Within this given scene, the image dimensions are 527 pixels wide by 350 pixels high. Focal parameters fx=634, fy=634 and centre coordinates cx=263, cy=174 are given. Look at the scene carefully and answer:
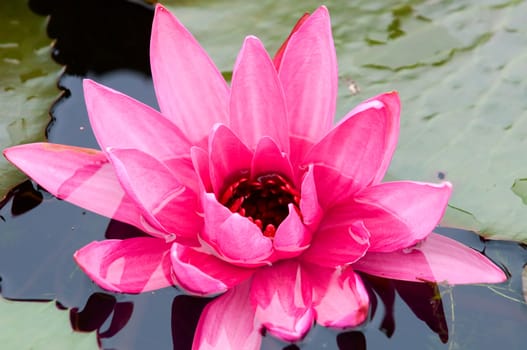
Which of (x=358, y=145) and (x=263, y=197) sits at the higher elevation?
(x=358, y=145)

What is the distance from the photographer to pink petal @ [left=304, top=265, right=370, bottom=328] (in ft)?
4.17

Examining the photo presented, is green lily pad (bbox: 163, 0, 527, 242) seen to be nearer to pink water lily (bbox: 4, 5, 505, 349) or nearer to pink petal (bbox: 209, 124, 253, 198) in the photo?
pink water lily (bbox: 4, 5, 505, 349)

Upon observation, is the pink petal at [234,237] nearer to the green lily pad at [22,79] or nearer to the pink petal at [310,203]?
the pink petal at [310,203]

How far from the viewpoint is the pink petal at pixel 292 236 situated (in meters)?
1.26

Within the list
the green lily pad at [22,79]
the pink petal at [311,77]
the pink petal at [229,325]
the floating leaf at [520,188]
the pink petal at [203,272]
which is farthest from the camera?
the green lily pad at [22,79]

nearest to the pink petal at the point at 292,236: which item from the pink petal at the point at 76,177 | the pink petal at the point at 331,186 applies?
the pink petal at the point at 331,186

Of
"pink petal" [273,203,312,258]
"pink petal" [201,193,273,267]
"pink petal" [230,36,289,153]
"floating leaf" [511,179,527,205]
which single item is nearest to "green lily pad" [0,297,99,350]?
"pink petal" [201,193,273,267]

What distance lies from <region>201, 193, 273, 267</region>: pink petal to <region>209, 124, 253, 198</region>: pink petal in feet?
0.50

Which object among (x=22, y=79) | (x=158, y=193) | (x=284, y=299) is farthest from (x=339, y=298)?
(x=22, y=79)

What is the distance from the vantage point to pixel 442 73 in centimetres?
180

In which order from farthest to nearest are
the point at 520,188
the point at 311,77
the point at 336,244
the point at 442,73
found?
the point at 442,73 < the point at 520,188 < the point at 311,77 < the point at 336,244

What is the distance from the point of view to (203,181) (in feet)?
4.74

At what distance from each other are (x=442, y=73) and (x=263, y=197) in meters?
0.68

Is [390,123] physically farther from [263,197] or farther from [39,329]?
[39,329]
